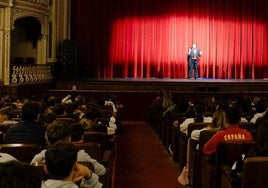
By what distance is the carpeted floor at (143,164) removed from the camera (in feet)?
22.1

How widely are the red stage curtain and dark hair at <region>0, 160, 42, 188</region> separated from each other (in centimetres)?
1819

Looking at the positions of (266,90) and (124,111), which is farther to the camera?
(266,90)

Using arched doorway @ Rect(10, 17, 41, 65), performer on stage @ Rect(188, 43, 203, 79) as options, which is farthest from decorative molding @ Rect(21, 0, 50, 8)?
performer on stage @ Rect(188, 43, 203, 79)

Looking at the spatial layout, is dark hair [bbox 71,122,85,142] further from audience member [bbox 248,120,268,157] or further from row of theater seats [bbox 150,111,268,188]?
audience member [bbox 248,120,268,157]

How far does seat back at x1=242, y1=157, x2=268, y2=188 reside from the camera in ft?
11.5

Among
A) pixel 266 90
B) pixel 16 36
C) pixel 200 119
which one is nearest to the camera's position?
pixel 200 119

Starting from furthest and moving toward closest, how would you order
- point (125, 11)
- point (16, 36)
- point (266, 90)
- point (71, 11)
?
point (125, 11) < point (71, 11) < point (16, 36) < point (266, 90)

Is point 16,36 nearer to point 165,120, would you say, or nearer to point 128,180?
point 165,120

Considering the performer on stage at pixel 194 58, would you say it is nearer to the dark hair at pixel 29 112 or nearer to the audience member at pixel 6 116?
the audience member at pixel 6 116

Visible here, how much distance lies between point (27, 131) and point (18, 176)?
3.34 m

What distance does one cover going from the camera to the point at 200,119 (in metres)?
6.86

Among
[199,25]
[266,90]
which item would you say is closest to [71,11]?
[199,25]

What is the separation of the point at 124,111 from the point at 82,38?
5445 millimetres

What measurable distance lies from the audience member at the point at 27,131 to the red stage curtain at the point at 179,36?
14.9m
